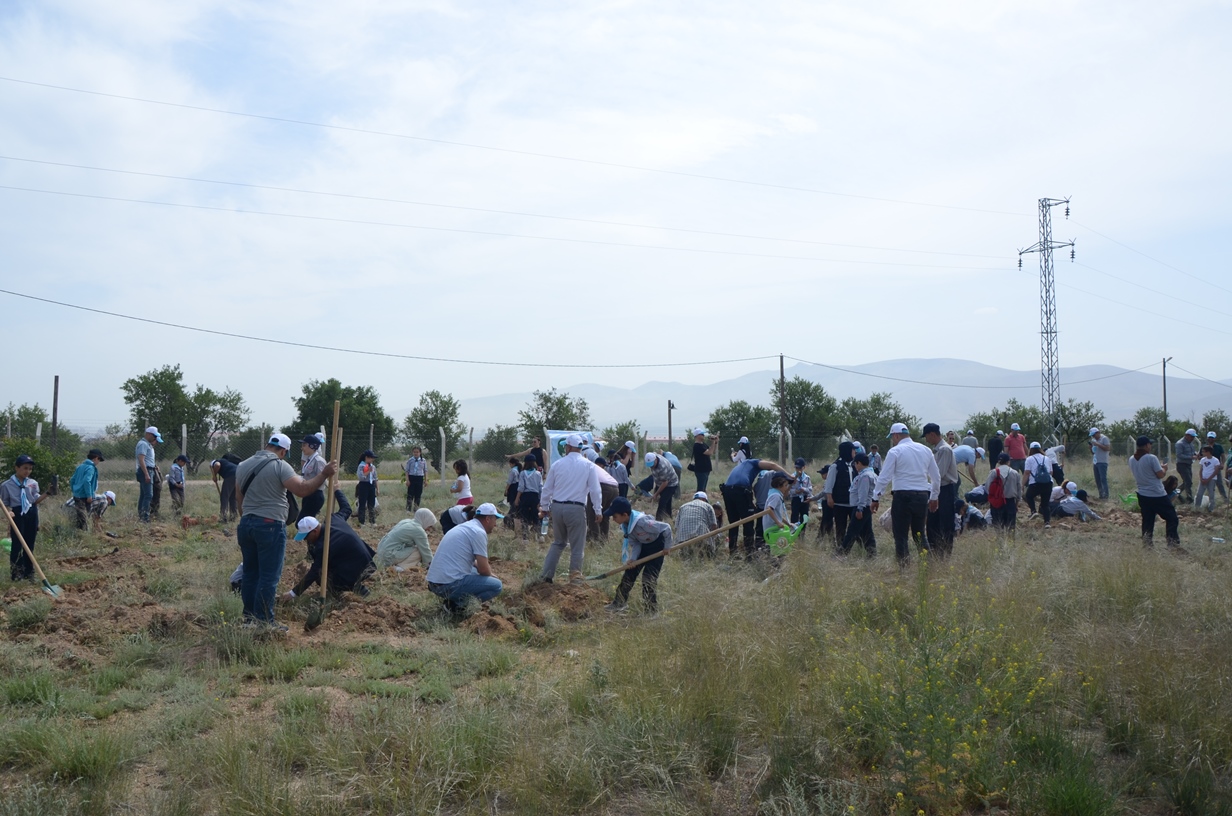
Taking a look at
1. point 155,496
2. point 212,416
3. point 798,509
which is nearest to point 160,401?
point 212,416

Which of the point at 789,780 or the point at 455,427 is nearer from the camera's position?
the point at 789,780

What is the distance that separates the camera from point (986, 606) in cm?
707

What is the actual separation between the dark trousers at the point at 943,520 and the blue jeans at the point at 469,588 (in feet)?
17.2

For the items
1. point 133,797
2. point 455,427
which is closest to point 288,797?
point 133,797

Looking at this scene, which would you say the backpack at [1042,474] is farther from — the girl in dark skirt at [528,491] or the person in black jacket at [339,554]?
the person in black jacket at [339,554]

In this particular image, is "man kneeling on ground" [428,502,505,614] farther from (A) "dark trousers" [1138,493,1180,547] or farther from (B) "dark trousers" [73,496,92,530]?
(A) "dark trousers" [1138,493,1180,547]

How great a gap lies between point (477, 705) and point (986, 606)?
13.2ft

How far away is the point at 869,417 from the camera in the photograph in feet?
149

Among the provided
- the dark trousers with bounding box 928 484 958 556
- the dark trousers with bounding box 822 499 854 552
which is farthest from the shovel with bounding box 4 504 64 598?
the dark trousers with bounding box 928 484 958 556

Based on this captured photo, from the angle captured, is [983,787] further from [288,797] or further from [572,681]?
[288,797]

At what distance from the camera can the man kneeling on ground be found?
Result: 8594 millimetres

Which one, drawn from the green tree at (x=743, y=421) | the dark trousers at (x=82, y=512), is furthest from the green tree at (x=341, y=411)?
the dark trousers at (x=82, y=512)

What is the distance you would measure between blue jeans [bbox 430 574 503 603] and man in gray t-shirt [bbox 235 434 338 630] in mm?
1637

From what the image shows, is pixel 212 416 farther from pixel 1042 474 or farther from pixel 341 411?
pixel 1042 474
